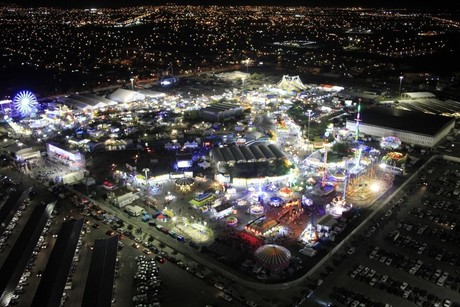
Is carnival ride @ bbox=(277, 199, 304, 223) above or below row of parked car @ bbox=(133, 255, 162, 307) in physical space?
below

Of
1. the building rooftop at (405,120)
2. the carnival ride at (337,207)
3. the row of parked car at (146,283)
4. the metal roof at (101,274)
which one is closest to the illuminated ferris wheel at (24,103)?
the metal roof at (101,274)

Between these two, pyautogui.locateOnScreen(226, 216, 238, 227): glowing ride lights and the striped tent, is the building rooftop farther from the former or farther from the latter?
the striped tent

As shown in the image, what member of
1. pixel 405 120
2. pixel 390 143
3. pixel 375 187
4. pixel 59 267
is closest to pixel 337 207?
pixel 375 187

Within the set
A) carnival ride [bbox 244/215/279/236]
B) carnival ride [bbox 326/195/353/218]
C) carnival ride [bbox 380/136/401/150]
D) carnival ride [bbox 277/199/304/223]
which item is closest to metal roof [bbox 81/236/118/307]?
carnival ride [bbox 244/215/279/236]

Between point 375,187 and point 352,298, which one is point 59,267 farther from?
point 375,187

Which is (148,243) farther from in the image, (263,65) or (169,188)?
(263,65)
